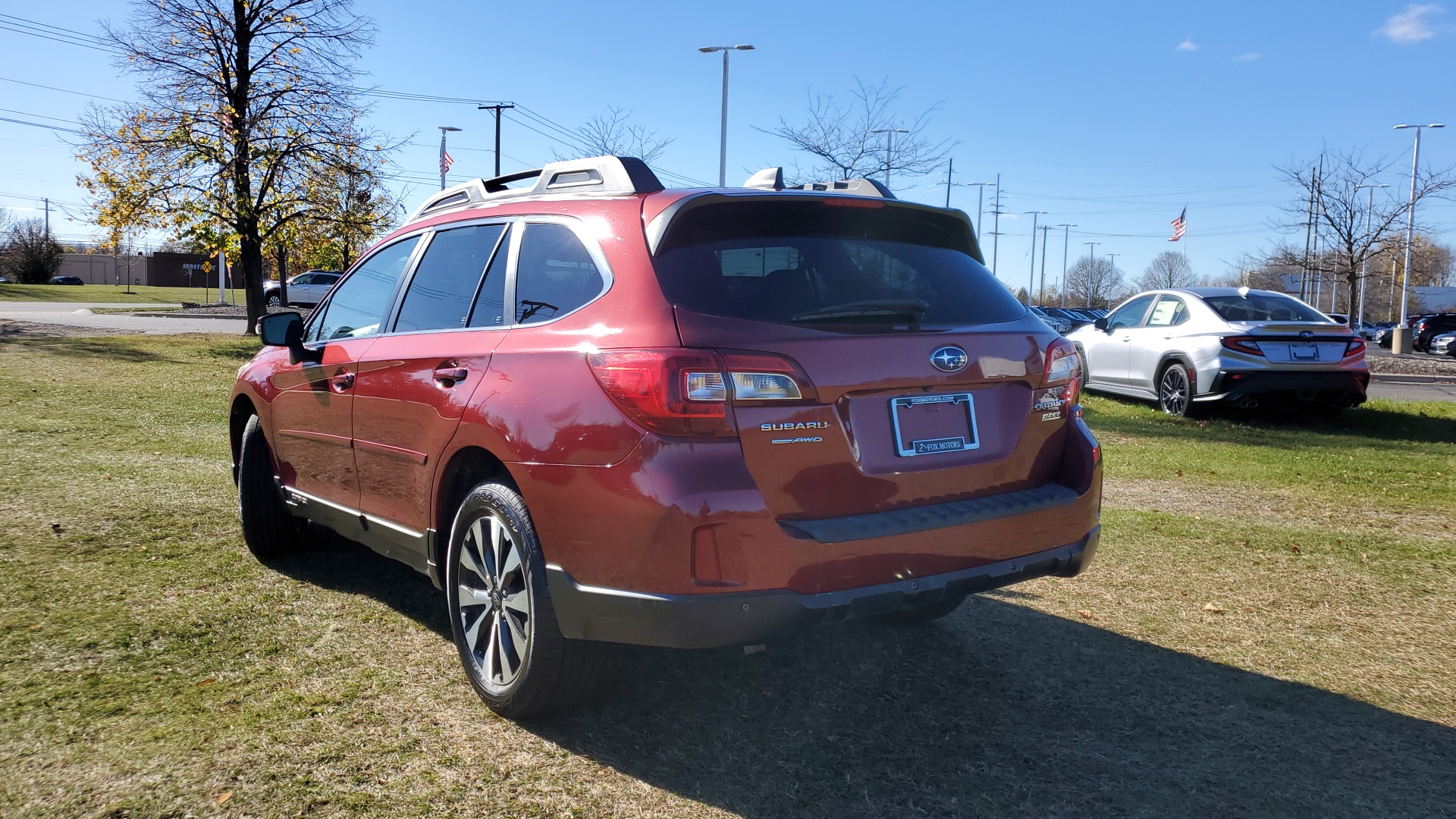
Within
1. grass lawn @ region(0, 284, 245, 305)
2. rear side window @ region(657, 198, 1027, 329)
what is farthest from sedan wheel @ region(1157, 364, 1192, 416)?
grass lawn @ region(0, 284, 245, 305)

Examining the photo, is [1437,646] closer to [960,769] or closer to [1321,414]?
[960,769]

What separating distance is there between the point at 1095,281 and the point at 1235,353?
10502cm

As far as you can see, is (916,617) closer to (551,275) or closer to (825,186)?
(825,186)

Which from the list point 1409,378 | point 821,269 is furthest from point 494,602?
point 1409,378

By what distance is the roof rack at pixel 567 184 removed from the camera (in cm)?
352

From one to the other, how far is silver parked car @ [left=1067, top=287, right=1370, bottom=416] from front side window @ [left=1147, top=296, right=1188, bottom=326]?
0.04 feet

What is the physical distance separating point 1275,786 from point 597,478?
7.04ft

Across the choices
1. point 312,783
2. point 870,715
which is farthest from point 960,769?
point 312,783

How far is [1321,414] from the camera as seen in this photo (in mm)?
11789

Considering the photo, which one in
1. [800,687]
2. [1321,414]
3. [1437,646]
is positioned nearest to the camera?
[800,687]

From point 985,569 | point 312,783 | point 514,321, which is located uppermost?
point 514,321

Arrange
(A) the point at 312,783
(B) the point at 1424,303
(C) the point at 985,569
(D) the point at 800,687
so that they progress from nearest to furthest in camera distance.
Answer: (A) the point at 312,783 < (C) the point at 985,569 < (D) the point at 800,687 < (B) the point at 1424,303

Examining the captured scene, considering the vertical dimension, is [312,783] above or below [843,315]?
below

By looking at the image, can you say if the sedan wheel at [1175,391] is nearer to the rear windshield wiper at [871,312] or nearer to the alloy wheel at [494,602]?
the rear windshield wiper at [871,312]
